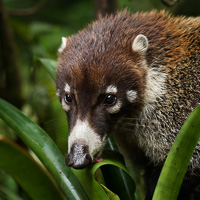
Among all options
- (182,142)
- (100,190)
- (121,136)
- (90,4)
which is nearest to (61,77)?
(121,136)

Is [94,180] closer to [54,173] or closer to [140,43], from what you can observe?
[54,173]

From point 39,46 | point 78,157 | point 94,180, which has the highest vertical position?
point 78,157

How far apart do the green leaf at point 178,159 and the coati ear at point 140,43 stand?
762 millimetres

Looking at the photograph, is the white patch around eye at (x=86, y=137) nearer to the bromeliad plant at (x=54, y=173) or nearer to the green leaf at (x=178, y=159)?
the bromeliad plant at (x=54, y=173)

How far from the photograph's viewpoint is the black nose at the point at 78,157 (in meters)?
1.96

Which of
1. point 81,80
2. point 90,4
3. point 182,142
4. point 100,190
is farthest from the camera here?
point 90,4

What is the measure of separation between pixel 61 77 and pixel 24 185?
2.65 feet

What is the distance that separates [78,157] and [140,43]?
34.7 inches

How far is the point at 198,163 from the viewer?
2.38m

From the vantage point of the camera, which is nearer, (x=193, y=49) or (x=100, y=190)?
(x=100, y=190)

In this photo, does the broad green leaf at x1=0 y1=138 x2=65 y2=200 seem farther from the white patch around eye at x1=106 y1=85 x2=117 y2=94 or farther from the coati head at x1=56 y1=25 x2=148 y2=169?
the white patch around eye at x1=106 y1=85 x2=117 y2=94

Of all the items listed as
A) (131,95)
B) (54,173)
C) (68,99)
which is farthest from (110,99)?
(54,173)

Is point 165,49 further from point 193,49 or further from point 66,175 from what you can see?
point 66,175

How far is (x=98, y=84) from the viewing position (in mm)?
2215
